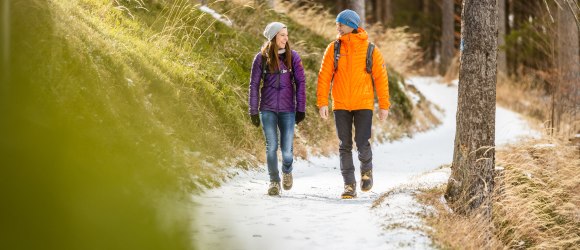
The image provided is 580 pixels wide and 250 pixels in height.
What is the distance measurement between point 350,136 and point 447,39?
20501mm

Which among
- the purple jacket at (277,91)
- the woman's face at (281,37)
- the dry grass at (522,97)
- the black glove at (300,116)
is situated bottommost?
the dry grass at (522,97)

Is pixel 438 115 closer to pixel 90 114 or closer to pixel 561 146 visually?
pixel 561 146

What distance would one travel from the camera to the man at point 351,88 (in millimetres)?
6812

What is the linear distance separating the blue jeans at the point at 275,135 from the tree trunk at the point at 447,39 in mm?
20043

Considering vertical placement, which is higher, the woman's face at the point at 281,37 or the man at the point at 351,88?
the woman's face at the point at 281,37

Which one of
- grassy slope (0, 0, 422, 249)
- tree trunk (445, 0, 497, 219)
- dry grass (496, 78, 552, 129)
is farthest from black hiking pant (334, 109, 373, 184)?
dry grass (496, 78, 552, 129)

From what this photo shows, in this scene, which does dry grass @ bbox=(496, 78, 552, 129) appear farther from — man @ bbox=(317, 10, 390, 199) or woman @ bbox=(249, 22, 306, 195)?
woman @ bbox=(249, 22, 306, 195)

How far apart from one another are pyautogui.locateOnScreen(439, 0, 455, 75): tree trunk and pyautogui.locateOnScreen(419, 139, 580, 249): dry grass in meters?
17.7

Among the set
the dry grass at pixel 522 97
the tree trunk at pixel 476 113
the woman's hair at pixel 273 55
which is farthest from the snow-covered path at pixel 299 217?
the dry grass at pixel 522 97

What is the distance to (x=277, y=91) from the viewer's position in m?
6.75

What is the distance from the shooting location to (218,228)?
504 centimetres

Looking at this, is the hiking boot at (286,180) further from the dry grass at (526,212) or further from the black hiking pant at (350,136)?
the dry grass at (526,212)

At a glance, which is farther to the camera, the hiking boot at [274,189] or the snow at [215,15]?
the snow at [215,15]

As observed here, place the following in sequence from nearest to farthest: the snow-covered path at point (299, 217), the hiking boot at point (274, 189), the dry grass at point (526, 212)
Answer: the snow-covered path at point (299, 217) < the dry grass at point (526, 212) < the hiking boot at point (274, 189)
